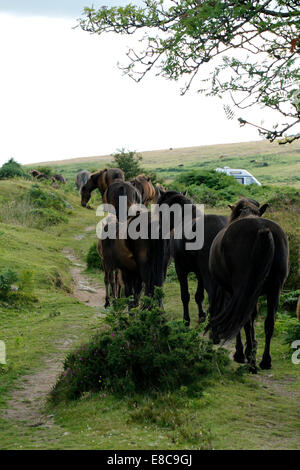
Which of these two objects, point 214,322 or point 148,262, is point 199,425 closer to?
point 214,322

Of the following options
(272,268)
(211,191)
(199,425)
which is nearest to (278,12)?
(272,268)

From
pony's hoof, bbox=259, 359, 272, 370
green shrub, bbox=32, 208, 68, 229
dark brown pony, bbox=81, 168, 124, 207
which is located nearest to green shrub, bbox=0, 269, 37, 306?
pony's hoof, bbox=259, 359, 272, 370

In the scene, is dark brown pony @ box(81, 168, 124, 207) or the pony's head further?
dark brown pony @ box(81, 168, 124, 207)

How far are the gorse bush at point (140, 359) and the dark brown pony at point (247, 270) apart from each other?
497mm

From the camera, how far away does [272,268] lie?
7.62m

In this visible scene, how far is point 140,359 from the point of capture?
20.9 feet

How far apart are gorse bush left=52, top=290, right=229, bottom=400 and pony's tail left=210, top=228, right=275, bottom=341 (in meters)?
0.36

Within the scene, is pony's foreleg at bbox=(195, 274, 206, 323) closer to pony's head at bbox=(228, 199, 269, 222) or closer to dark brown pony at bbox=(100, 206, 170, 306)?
dark brown pony at bbox=(100, 206, 170, 306)

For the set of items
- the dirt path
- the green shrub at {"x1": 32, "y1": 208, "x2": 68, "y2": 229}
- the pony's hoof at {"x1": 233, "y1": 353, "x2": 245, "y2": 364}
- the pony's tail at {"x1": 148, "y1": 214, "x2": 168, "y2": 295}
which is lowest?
the dirt path

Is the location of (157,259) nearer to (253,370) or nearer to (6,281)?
(253,370)

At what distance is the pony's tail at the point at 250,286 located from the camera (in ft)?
23.2

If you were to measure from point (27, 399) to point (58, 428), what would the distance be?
1.60 metres

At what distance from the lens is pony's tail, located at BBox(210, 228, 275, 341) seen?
7.07 metres

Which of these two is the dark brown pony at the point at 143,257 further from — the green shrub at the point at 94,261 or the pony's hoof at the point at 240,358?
the green shrub at the point at 94,261
